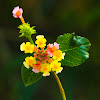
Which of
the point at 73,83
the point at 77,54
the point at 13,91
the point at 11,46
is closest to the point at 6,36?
the point at 11,46

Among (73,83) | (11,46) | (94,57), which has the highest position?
(11,46)

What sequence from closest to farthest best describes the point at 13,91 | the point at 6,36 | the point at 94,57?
the point at 13,91 → the point at 94,57 → the point at 6,36

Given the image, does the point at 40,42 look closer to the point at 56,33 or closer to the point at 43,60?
the point at 43,60

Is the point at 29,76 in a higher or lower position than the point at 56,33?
lower

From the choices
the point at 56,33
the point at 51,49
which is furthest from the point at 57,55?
the point at 56,33

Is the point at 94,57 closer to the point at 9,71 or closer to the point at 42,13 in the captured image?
the point at 42,13

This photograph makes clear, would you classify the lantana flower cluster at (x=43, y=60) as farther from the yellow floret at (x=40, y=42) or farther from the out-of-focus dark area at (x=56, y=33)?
the out-of-focus dark area at (x=56, y=33)

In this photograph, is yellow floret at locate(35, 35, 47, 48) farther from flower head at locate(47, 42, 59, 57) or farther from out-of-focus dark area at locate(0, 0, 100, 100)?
out-of-focus dark area at locate(0, 0, 100, 100)

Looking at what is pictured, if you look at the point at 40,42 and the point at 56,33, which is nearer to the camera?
the point at 40,42
